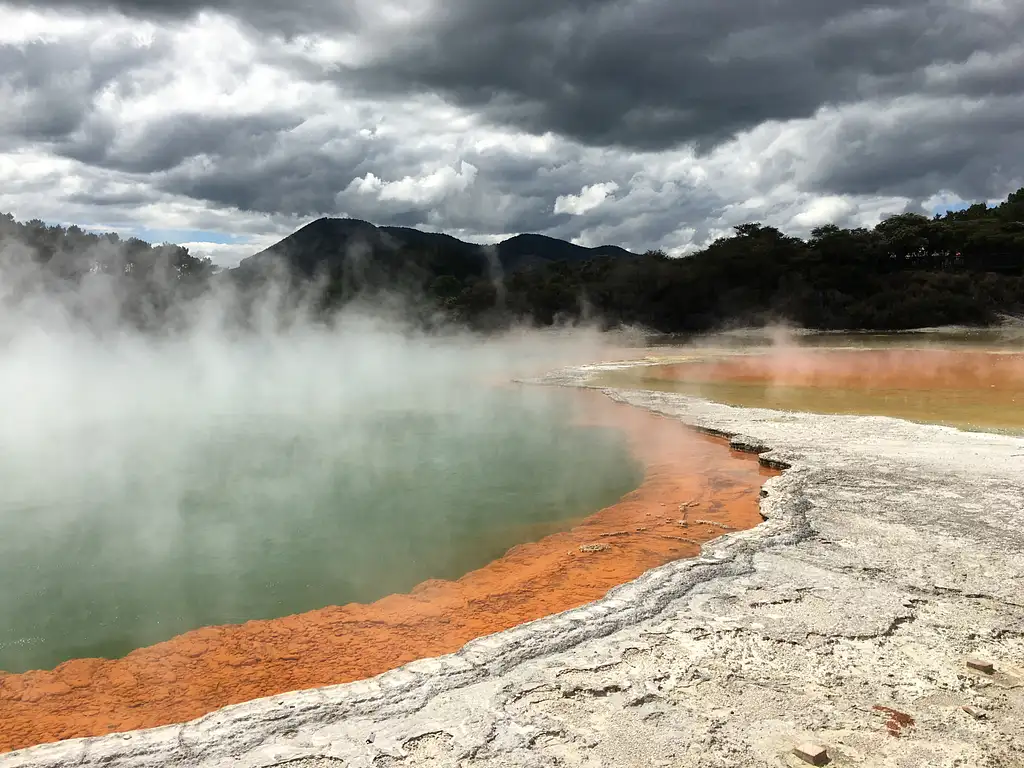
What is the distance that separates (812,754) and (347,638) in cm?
248

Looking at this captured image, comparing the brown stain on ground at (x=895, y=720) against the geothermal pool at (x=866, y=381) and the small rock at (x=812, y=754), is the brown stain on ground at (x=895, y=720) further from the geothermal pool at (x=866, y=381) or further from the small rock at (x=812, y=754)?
the geothermal pool at (x=866, y=381)

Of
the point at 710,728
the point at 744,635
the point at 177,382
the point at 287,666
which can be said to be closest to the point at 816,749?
the point at 710,728

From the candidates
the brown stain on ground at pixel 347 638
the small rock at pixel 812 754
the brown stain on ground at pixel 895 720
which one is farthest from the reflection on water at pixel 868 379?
the small rock at pixel 812 754

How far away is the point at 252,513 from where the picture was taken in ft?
20.4

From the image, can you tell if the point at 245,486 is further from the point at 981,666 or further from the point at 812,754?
the point at 981,666

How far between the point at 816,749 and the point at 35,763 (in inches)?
102

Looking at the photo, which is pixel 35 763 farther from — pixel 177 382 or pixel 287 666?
pixel 177 382

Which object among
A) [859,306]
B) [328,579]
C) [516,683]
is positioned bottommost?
[328,579]

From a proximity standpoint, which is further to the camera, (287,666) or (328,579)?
(328,579)

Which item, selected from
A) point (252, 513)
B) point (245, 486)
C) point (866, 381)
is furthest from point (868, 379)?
point (252, 513)

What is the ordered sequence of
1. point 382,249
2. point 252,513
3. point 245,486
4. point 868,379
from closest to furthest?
point 252,513 < point 245,486 < point 868,379 < point 382,249

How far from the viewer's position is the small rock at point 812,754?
7.22 feet

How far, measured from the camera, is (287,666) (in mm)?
3559

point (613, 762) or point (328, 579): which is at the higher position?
point (613, 762)
